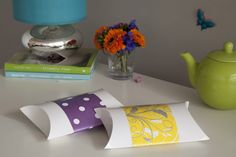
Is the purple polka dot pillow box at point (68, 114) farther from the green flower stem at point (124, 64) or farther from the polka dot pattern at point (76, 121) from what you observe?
the green flower stem at point (124, 64)

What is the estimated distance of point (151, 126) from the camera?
814 millimetres

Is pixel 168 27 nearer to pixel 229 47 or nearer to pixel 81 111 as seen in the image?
pixel 229 47

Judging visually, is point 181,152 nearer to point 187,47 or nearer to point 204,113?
point 204,113

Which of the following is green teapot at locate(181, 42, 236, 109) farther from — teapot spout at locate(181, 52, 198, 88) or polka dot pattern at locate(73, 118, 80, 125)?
polka dot pattern at locate(73, 118, 80, 125)

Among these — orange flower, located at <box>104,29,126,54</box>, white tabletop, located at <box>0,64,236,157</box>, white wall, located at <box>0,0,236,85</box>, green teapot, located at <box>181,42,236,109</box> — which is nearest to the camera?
white tabletop, located at <box>0,64,236,157</box>

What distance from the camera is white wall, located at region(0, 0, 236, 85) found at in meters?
1.19

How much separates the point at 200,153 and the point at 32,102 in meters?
0.43

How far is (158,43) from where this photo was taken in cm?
137

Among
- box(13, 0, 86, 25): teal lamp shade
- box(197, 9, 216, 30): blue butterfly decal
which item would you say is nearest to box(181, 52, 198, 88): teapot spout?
box(197, 9, 216, 30): blue butterfly decal

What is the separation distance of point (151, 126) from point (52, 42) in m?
0.50

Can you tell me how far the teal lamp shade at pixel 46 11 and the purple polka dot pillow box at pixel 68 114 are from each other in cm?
30

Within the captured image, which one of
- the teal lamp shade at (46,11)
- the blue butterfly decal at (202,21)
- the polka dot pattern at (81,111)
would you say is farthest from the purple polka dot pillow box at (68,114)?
the blue butterfly decal at (202,21)

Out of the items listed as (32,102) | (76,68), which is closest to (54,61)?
(76,68)

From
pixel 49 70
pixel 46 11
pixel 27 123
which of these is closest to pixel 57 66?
pixel 49 70
